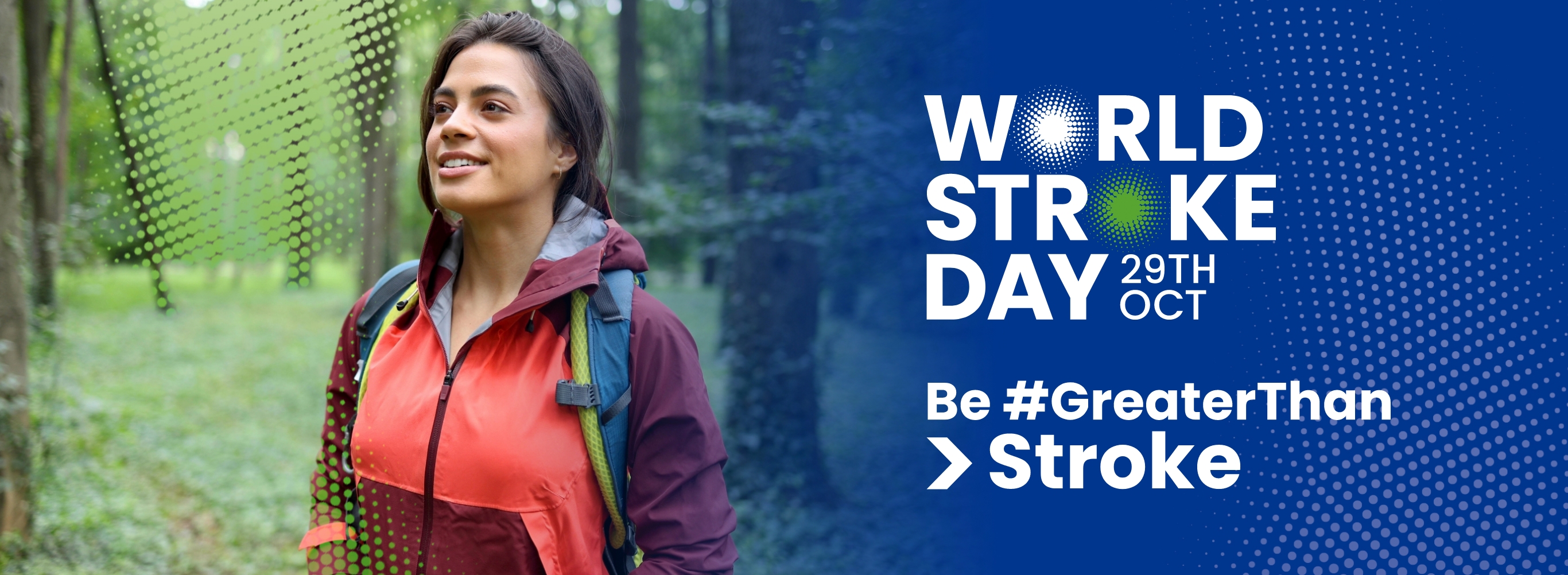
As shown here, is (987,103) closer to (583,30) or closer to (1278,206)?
(1278,206)

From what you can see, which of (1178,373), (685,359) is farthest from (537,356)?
(1178,373)

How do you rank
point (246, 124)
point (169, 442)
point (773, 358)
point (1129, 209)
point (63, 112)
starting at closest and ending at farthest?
point (246, 124) < point (1129, 209) < point (773, 358) < point (169, 442) < point (63, 112)

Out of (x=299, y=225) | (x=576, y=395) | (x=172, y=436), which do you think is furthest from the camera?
(x=172, y=436)

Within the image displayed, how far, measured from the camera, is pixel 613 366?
1602mm

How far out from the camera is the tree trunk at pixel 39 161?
224 inches

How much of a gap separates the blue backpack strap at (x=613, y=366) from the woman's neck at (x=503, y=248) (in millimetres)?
177

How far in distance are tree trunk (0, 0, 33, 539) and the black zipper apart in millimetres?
3853

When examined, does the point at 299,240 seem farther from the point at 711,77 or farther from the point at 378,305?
the point at 711,77

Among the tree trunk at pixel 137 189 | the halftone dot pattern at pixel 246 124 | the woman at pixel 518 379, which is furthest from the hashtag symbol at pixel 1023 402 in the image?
the woman at pixel 518 379

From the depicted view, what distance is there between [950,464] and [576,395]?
512 centimetres

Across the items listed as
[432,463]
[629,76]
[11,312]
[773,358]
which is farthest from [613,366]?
[629,76]

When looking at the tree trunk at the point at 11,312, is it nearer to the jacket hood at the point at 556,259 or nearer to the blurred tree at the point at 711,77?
the jacket hood at the point at 556,259

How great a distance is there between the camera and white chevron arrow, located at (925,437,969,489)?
20.7 ft

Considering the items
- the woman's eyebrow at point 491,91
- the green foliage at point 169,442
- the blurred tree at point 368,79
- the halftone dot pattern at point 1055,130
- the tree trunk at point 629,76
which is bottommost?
the green foliage at point 169,442
